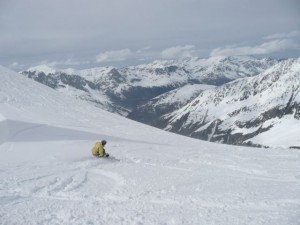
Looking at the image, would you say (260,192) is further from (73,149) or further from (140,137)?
(140,137)

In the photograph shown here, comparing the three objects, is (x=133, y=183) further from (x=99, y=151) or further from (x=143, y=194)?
(x=99, y=151)

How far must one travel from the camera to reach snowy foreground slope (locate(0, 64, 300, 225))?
12656 mm

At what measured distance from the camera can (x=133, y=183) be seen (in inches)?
695

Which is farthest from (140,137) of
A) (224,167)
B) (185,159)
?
(224,167)

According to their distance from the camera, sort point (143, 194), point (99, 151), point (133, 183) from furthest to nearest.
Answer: point (99, 151) < point (133, 183) < point (143, 194)

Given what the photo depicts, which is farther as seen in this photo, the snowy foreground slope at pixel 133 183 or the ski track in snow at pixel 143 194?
the snowy foreground slope at pixel 133 183

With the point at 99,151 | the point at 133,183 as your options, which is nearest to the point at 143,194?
the point at 133,183

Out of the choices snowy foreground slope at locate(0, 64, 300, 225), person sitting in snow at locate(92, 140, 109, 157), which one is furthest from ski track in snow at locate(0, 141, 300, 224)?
person sitting in snow at locate(92, 140, 109, 157)

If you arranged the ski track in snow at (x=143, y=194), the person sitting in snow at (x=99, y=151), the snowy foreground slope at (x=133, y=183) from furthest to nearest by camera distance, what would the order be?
the person sitting in snow at (x=99, y=151) < the snowy foreground slope at (x=133, y=183) < the ski track in snow at (x=143, y=194)

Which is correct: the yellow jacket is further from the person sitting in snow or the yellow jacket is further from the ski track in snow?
the ski track in snow

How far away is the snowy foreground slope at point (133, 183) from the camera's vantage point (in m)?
12.7

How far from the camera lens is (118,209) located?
43.7 ft

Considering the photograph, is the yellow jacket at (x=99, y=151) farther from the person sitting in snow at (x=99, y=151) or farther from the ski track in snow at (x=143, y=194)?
the ski track in snow at (x=143, y=194)

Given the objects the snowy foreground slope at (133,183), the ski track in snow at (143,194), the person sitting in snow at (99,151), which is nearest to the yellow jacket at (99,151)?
the person sitting in snow at (99,151)
